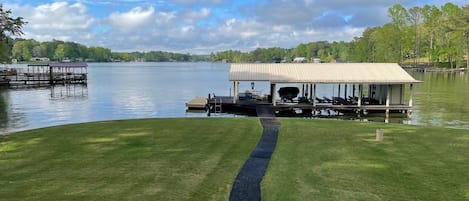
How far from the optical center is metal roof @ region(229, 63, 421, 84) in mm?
34000

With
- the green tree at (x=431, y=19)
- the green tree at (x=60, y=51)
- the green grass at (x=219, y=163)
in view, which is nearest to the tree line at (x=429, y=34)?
the green tree at (x=431, y=19)

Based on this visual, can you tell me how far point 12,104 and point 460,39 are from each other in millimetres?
113056

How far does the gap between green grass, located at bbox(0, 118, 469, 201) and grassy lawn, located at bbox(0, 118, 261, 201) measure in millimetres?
29

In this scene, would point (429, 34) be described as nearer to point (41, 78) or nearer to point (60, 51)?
point (41, 78)

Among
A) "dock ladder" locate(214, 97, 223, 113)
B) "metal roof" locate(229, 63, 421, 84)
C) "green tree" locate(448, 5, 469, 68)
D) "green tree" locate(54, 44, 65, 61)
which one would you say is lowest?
"dock ladder" locate(214, 97, 223, 113)

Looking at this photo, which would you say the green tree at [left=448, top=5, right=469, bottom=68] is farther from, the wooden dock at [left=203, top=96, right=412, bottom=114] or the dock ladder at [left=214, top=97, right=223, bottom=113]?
the dock ladder at [left=214, top=97, right=223, bottom=113]

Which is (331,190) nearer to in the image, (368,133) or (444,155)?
(444,155)

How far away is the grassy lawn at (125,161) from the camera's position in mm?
9961

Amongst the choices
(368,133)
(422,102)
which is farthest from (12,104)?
(422,102)

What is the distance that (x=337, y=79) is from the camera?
112 ft

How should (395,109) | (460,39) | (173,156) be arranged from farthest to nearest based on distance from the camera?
(460,39), (395,109), (173,156)

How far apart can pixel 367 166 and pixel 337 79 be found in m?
22.7

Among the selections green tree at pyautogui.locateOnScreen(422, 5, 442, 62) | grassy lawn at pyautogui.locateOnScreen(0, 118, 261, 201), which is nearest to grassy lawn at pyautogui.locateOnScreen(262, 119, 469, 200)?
grassy lawn at pyautogui.locateOnScreen(0, 118, 261, 201)

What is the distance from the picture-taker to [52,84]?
70.2m
